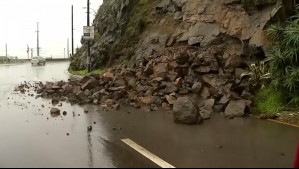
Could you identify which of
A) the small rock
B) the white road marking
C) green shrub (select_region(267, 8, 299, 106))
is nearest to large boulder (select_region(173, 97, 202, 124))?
the white road marking

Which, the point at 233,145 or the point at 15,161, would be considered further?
the point at 233,145

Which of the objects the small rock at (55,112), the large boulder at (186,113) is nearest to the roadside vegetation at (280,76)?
the large boulder at (186,113)

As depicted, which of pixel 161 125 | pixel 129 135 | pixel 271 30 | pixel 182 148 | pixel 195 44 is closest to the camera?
pixel 182 148

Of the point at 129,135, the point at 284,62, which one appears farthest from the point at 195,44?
the point at 129,135

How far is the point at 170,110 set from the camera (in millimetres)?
12406

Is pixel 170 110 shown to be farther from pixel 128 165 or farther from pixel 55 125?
pixel 128 165

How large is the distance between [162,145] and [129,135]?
52.7 inches

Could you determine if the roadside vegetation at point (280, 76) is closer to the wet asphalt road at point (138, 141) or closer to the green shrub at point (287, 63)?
the green shrub at point (287, 63)

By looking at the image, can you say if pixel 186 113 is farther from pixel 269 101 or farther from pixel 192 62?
pixel 192 62

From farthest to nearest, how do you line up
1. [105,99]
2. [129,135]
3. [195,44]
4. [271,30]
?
[195,44] < [105,99] < [271,30] < [129,135]

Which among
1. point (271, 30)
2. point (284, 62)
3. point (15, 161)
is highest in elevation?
point (271, 30)

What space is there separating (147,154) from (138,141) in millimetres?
1185

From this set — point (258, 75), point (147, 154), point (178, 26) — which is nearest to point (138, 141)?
point (147, 154)

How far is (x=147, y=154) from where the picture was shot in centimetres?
716
